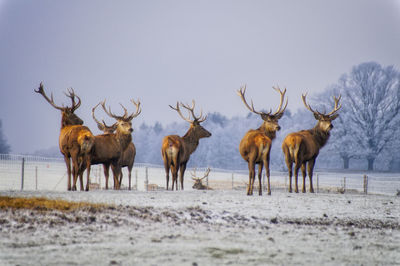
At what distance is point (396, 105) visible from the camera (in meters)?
36.9

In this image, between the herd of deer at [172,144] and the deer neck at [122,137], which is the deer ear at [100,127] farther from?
the deer neck at [122,137]

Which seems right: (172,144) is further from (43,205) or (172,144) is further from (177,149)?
(43,205)

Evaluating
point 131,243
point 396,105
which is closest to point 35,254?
point 131,243

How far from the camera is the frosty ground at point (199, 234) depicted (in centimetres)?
631

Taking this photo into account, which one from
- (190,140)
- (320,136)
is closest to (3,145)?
(190,140)

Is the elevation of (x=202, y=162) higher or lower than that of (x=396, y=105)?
lower

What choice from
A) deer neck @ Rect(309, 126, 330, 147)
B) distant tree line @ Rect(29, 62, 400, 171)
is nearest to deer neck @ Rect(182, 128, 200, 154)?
deer neck @ Rect(309, 126, 330, 147)

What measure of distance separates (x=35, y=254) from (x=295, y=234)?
3.89 m

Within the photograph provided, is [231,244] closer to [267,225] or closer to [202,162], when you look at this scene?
[267,225]

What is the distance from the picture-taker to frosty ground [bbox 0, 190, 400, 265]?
631 centimetres

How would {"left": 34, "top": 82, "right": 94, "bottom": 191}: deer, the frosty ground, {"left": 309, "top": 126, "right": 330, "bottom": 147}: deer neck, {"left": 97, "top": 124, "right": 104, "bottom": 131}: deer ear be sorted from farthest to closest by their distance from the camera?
{"left": 97, "top": 124, "right": 104, "bottom": 131}: deer ear → {"left": 309, "top": 126, "right": 330, "bottom": 147}: deer neck → {"left": 34, "top": 82, "right": 94, "bottom": 191}: deer → the frosty ground

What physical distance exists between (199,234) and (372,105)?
31937 millimetres

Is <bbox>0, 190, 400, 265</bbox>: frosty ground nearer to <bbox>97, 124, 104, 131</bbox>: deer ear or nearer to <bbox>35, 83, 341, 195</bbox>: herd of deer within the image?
<bbox>35, 83, 341, 195</bbox>: herd of deer

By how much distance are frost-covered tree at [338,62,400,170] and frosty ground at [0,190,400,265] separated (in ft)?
86.5
